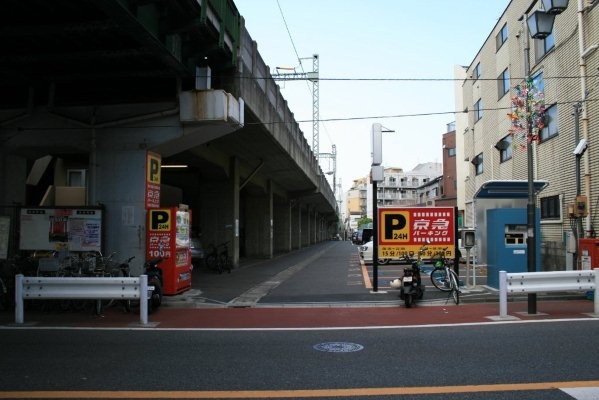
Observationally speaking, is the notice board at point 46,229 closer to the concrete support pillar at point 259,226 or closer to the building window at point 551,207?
the building window at point 551,207

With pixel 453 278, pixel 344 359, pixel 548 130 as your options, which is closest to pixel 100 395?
pixel 344 359

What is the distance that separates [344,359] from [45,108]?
10.4 m

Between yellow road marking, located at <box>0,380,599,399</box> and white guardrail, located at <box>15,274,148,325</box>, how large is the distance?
422 cm

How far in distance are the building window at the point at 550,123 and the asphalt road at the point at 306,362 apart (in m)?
10.7

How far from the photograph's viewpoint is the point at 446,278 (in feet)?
40.5

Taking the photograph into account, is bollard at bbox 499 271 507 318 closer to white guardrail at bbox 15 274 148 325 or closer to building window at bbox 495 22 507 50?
white guardrail at bbox 15 274 148 325

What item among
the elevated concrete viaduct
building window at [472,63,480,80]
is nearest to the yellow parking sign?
the elevated concrete viaduct

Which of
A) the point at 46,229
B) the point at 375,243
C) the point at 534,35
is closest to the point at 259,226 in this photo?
the point at 375,243

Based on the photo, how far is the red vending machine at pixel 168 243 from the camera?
1213 cm

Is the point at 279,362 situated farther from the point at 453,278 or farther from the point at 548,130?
the point at 548,130

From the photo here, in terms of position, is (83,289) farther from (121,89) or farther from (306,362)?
(121,89)

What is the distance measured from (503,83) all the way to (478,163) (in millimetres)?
6628

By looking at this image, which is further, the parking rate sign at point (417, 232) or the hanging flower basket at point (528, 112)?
the parking rate sign at point (417, 232)

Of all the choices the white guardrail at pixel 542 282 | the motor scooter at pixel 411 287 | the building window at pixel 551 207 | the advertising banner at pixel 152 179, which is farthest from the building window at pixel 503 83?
the advertising banner at pixel 152 179
